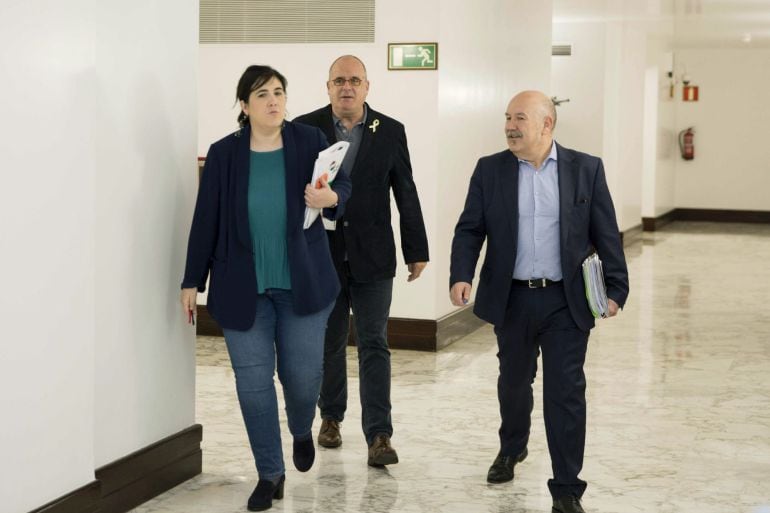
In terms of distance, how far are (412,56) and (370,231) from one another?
314 centimetres

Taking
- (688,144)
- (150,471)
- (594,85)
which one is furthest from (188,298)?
(688,144)

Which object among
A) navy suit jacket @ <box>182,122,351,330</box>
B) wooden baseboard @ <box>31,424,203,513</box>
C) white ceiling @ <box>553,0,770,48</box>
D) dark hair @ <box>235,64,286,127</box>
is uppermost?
white ceiling @ <box>553,0,770,48</box>

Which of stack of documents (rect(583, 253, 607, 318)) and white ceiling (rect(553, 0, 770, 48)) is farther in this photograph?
white ceiling (rect(553, 0, 770, 48))

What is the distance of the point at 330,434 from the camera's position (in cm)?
535

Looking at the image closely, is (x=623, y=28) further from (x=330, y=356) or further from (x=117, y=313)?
(x=117, y=313)

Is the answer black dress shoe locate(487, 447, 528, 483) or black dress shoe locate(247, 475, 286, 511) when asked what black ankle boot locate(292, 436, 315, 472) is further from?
black dress shoe locate(487, 447, 528, 483)

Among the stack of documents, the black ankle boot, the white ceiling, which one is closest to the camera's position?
the stack of documents

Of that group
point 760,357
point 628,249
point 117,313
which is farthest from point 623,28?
point 117,313

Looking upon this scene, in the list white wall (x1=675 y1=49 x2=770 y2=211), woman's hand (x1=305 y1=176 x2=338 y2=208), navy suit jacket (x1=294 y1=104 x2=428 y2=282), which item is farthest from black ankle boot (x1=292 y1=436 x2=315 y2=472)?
white wall (x1=675 y1=49 x2=770 y2=211)

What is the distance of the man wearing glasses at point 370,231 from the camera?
4.99 metres

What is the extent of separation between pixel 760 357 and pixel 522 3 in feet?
12.3

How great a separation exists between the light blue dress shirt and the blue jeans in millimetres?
746

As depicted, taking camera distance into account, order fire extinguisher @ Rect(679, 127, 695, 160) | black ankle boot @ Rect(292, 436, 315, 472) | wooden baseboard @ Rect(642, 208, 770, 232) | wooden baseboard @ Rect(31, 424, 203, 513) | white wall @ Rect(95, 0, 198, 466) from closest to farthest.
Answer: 1. wooden baseboard @ Rect(31, 424, 203, 513)
2. white wall @ Rect(95, 0, 198, 466)
3. black ankle boot @ Rect(292, 436, 315, 472)
4. wooden baseboard @ Rect(642, 208, 770, 232)
5. fire extinguisher @ Rect(679, 127, 695, 160)

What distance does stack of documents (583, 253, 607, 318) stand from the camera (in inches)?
167
